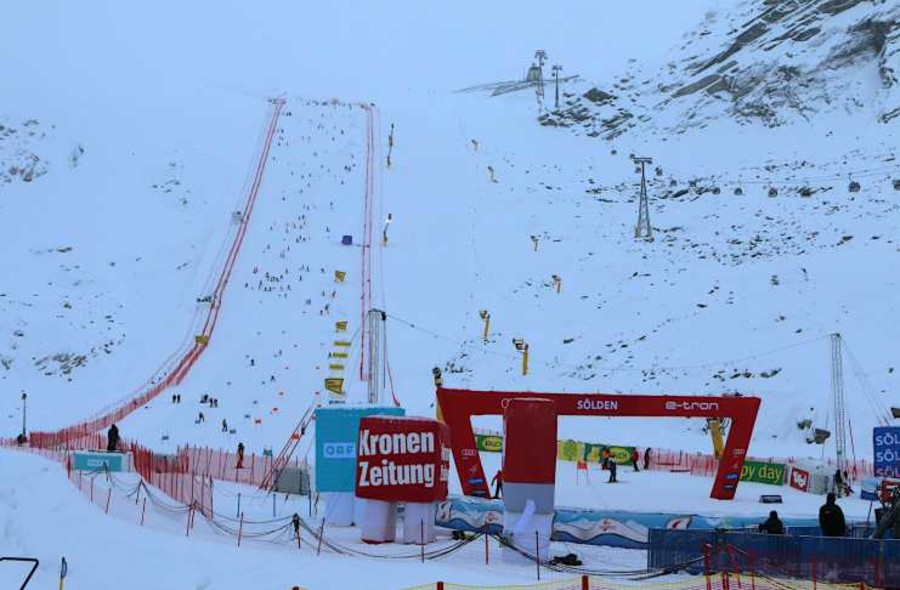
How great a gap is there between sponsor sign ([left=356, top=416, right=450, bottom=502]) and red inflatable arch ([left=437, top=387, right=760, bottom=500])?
5757mm

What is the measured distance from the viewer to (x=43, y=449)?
94.2ft

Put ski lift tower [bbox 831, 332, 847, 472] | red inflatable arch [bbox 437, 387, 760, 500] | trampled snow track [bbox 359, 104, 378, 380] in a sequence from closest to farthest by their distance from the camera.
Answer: red inflatable arch [bbox 437, 387, 760, 500]
ski lift tower [bbox 831, 332, 847, 472]
trampled snow track [bbox 359, 104, 378, 380]

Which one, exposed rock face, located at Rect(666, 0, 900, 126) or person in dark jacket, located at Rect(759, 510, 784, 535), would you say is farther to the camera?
exposed rock face, located at Rect(666, 0, 900, 126)

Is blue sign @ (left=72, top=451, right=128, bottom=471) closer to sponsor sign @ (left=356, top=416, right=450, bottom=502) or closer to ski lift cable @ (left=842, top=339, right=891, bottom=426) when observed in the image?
sponsor sign @ (left=356, top=416, right=450, bottom=502)

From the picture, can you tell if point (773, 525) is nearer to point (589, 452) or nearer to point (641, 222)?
point (589, 452)

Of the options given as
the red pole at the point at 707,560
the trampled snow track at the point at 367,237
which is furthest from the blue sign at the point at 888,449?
the trampled snow track at the point at 367,237

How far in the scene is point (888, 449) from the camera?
27.3m

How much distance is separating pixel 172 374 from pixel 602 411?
20.1 m

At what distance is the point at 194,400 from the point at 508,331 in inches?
557

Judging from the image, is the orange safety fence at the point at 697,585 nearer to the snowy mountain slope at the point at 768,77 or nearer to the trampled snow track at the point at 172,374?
the trampled snow track at the point at 172,374

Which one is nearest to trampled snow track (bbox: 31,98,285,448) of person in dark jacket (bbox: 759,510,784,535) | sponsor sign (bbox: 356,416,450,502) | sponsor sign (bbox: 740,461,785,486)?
sponsor sign (bbox: 356,416,450,502)

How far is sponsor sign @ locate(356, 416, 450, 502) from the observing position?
19516 mm

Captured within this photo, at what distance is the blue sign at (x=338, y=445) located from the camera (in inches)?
880

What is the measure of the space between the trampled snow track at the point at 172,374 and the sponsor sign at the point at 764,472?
19120mm
